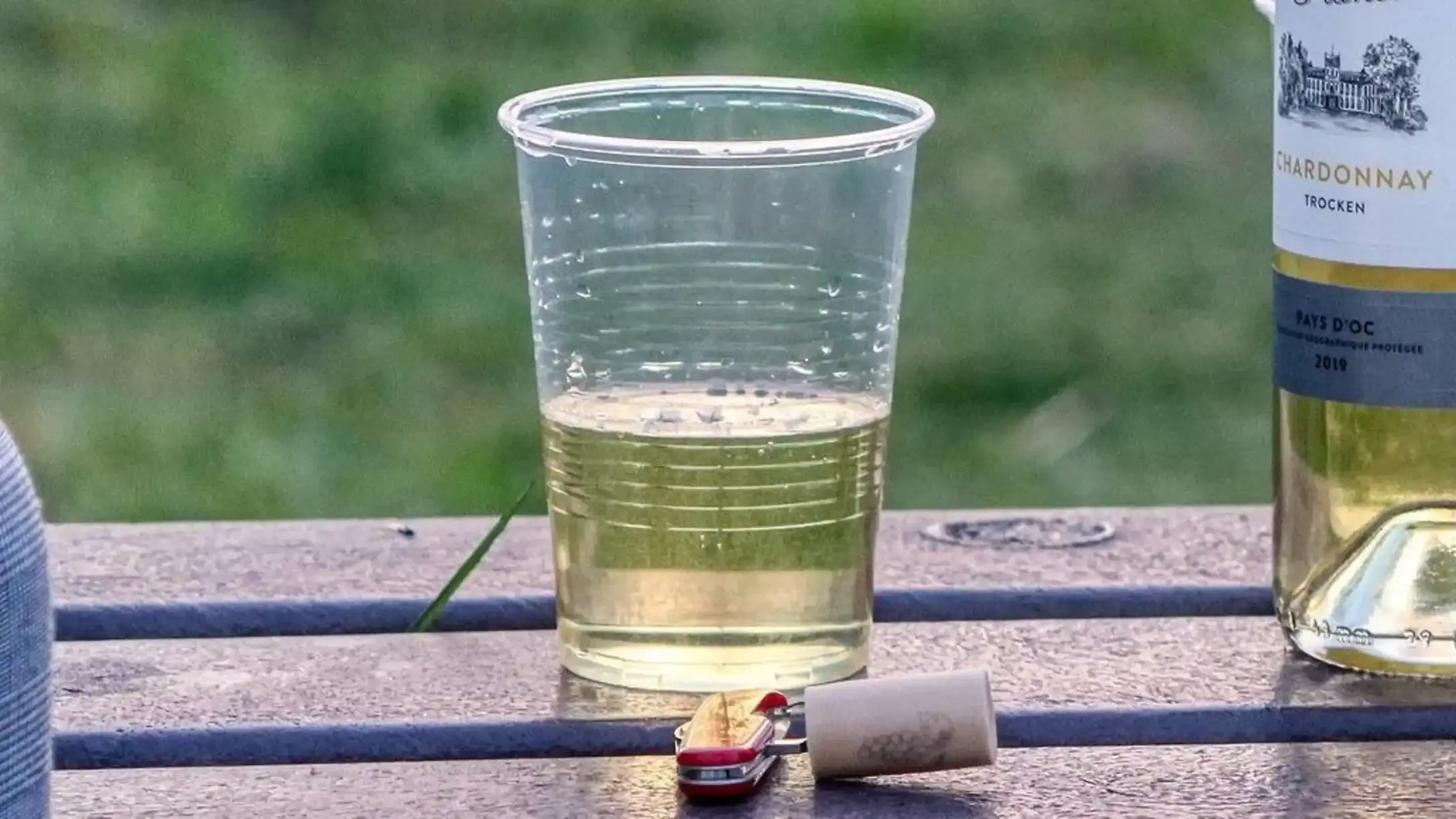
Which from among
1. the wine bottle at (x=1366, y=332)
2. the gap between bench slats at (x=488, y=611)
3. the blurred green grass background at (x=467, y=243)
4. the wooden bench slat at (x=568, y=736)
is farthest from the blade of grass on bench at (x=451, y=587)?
the blurred green grass background at (x=467, y=243)

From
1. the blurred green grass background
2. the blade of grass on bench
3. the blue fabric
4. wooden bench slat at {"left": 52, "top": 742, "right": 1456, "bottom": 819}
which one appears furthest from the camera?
the blurred green grass background

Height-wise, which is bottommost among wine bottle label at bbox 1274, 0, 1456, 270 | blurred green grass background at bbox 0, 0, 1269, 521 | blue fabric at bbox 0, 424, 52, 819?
blurred green grass background at bbox 0, 0, 1269, 521

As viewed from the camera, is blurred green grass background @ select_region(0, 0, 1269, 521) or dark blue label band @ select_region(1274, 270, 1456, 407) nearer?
dark blue label band @ select_region(1274, 270, 1456, 407)

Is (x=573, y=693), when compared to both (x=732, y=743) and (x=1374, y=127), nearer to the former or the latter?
(x=732, y=743)

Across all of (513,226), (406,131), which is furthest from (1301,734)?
(406,131)

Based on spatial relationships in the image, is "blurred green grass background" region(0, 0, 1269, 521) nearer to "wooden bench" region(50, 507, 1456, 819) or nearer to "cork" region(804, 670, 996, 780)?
"wooden bench" region(50, 507, 1456, 819)

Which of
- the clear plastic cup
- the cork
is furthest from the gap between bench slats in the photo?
the cork

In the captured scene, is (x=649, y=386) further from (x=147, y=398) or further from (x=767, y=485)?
(x=147, y=398)
